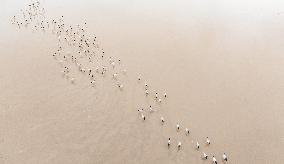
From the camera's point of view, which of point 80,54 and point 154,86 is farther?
point 80,54

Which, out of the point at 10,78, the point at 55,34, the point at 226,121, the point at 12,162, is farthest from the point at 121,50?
the point at 12,162

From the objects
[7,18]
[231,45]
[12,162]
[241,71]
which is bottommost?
[12,162]

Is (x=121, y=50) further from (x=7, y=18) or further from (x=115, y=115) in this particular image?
(x=7, y=18)

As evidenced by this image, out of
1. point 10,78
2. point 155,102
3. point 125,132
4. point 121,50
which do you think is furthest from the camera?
point 121,50

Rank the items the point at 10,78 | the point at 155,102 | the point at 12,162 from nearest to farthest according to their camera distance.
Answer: the point at 12,162, the point at 155,102, the point at 10,78

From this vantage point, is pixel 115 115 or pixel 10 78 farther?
pixel 10 78

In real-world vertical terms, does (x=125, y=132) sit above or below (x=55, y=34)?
below

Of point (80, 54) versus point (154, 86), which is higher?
point (80, 54)
